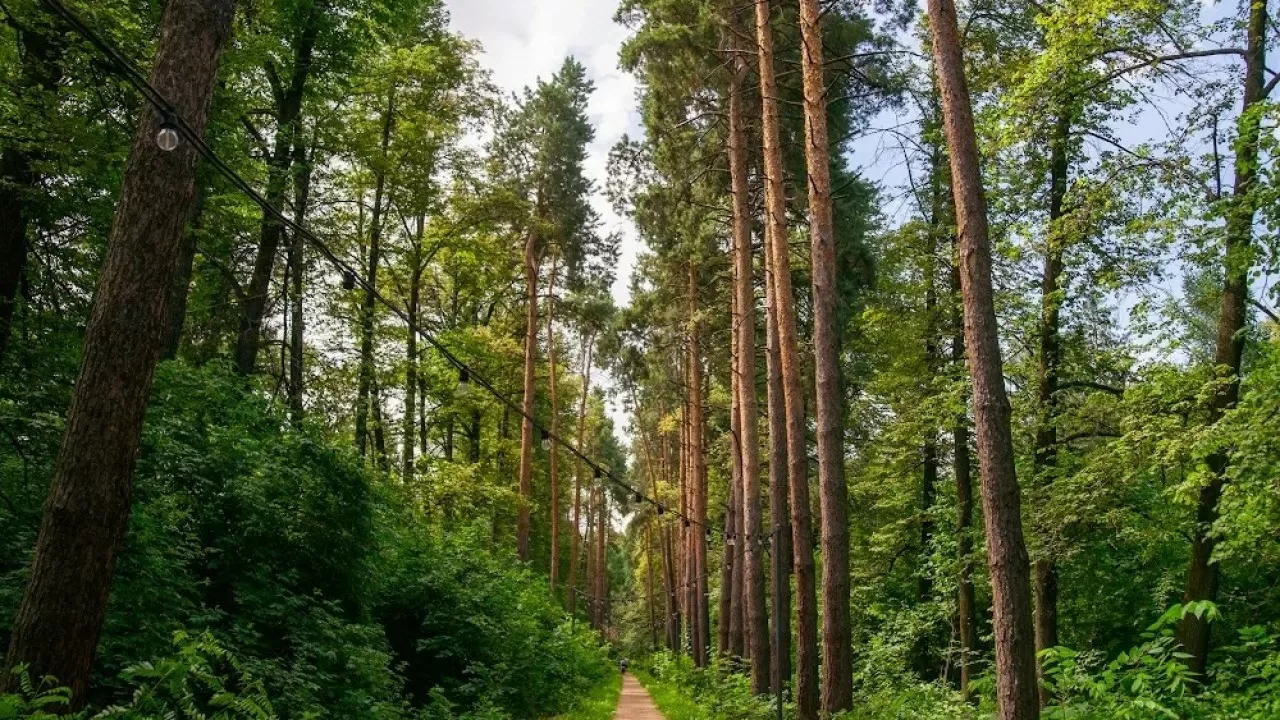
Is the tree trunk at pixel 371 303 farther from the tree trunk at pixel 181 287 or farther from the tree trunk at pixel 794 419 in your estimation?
the tree trunk at pixel 794 419

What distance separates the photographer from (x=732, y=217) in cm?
1450

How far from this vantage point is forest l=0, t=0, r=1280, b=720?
17.2 ft

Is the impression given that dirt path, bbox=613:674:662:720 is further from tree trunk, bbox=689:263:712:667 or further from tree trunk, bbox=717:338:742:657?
tree trunk, bbox=689:263:712:667

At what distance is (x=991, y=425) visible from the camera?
5641mm

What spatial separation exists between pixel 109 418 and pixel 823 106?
29.0ft

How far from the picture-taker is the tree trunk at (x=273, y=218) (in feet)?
41.3

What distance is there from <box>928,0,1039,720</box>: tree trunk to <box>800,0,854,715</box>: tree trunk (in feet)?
11.5

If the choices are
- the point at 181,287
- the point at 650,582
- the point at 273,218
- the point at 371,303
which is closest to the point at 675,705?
the point at 371,303

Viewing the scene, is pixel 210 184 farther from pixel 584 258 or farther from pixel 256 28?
pixel 584 258

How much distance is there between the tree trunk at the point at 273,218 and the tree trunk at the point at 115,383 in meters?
8.39

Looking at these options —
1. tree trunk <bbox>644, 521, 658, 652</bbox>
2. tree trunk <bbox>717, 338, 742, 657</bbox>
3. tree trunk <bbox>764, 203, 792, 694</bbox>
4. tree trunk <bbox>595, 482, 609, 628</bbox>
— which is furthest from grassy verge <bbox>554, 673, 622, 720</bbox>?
tree trunk <bbox>644, 521, 658, 652</bbox>

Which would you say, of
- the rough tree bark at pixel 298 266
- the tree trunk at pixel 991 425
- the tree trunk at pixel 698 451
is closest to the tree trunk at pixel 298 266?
the rough tree bark at pixel 298 266

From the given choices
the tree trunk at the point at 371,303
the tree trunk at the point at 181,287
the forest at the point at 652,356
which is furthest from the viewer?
the tree trunk at the point at 371,303

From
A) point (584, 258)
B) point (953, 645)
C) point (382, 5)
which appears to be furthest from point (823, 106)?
point (584, 258)
